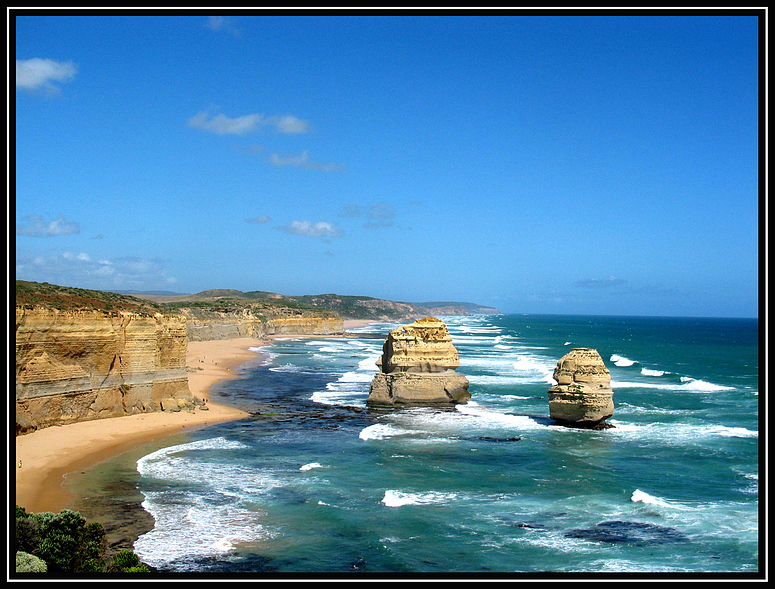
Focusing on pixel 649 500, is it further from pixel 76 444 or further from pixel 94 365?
pixel 94 365

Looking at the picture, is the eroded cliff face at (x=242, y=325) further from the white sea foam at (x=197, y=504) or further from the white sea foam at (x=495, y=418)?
the white sea foam at (x=197, y=504)

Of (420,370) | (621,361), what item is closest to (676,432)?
(420,370)

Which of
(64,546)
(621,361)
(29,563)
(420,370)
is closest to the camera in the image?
(29,563)

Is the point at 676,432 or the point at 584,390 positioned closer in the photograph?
the point at 584,390
